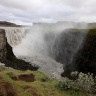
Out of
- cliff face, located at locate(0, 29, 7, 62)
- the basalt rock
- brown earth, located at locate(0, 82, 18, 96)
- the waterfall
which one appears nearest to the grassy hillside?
brown earth, located at locate(0, 82, 18, 96)

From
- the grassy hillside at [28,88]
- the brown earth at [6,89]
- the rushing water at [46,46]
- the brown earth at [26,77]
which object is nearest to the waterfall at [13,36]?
the rushing water at [46,46]

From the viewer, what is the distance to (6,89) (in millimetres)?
17234

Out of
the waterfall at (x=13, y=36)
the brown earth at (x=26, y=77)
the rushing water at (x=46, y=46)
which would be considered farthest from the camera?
the waterfall at (x=13, y=36)

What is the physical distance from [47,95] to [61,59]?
31684 millimetres

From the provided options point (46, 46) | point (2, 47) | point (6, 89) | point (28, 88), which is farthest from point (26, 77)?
point (46, 46)

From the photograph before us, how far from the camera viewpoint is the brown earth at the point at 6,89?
16767 millimetres

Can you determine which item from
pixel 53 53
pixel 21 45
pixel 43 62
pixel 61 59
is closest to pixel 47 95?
pixel 43 62

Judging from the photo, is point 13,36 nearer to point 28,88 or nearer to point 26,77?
point 26,77

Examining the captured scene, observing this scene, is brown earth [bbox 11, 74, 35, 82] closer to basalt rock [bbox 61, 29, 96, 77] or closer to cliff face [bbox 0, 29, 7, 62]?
basalt rock [bbox 61, 29, 96, 77]

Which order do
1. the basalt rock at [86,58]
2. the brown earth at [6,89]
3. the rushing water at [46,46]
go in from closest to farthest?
the brown earth at [6,89] < the basalt rock at [86,58] < the rushing water at [46,46]

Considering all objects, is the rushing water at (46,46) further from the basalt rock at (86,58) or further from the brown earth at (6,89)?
→ the brown earth at (6,89)

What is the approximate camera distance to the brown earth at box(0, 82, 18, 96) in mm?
16767

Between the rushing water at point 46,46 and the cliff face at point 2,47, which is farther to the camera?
the rushing water at point 46,46

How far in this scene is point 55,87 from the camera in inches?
756
